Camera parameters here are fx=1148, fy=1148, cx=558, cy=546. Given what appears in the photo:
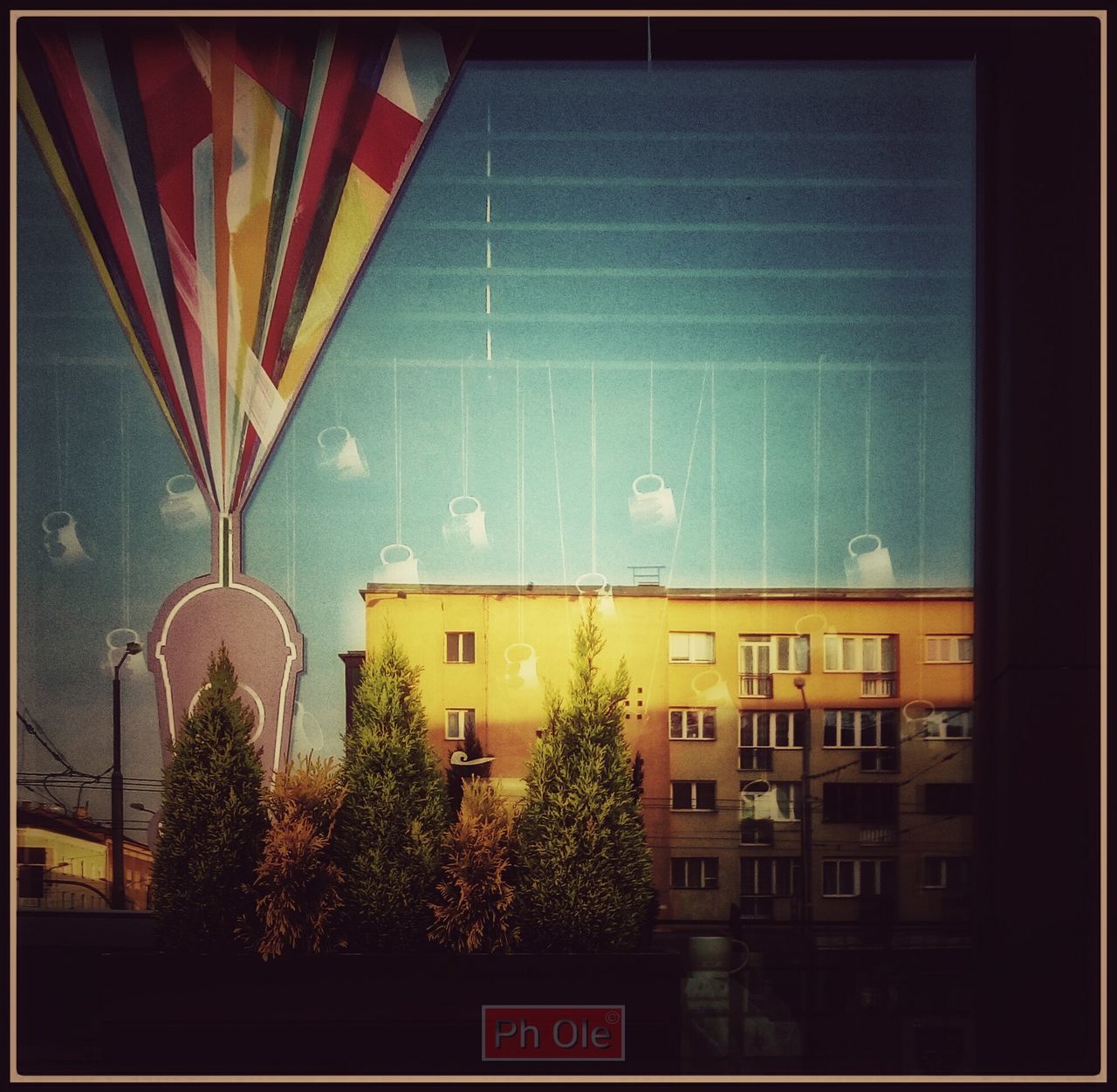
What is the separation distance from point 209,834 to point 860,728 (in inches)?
204

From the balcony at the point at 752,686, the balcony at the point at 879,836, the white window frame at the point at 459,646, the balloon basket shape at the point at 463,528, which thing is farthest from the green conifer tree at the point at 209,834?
the balcony at the point at 879,836

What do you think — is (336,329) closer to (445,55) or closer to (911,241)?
(445,55)

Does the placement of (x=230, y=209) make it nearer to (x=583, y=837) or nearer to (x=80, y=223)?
(x=80, y=223)

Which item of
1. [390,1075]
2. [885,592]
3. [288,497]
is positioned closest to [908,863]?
[885,592]

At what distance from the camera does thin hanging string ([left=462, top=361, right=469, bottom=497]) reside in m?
9.54

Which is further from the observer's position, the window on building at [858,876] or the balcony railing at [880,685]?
the balcony railing at [880,685]

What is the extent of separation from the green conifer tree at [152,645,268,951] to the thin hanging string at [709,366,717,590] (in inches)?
155

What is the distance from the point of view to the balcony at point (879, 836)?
9.36 meters

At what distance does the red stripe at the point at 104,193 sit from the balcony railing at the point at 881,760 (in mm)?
5971

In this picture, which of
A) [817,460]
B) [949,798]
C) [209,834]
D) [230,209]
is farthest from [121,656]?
[949,798]

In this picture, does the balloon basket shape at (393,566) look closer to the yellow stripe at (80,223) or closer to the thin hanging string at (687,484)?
the yellow stripe at (80,223)

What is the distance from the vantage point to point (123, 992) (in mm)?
8117

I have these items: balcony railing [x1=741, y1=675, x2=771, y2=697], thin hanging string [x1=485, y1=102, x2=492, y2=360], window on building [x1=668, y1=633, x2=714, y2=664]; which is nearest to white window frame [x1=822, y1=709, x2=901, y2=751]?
balcony railing [x1=741, y1=675, x2=771, y2=697]

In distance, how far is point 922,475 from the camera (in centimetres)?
950
